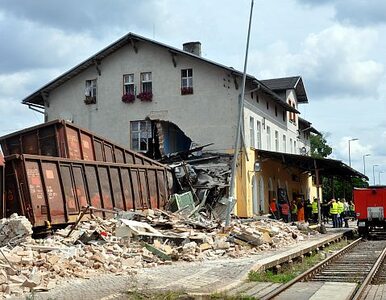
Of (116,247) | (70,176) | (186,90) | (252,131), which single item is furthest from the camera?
(252,131)

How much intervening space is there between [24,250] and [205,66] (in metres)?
18.9

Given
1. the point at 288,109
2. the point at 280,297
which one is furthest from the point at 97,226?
Answer: the point at 288,109

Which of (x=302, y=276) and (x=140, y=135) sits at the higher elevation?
(x=140, y=135)

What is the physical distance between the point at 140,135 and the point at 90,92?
413 centimetres

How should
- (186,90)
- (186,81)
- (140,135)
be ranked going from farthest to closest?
(140,135)
(186,81)
(186,90)

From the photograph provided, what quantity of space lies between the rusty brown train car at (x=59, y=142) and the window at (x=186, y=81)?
9603mm

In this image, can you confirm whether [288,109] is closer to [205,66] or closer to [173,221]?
[205,66]

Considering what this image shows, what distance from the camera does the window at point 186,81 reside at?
29.6m

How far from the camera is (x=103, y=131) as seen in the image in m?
31.3

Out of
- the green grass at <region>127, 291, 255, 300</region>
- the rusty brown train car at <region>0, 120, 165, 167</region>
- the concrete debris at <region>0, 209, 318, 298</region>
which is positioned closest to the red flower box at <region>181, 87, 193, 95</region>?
the rusty brown train car at <region>0, 120, 165, 167</region>

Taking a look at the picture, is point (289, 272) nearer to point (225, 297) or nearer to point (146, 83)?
point (225, 297)

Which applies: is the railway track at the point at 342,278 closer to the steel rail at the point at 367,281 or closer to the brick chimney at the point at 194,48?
the steel rail at the point at 367,281

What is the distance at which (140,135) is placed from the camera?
30.5 m

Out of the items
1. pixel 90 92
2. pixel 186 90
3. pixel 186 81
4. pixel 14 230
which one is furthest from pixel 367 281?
pixel 90 92
